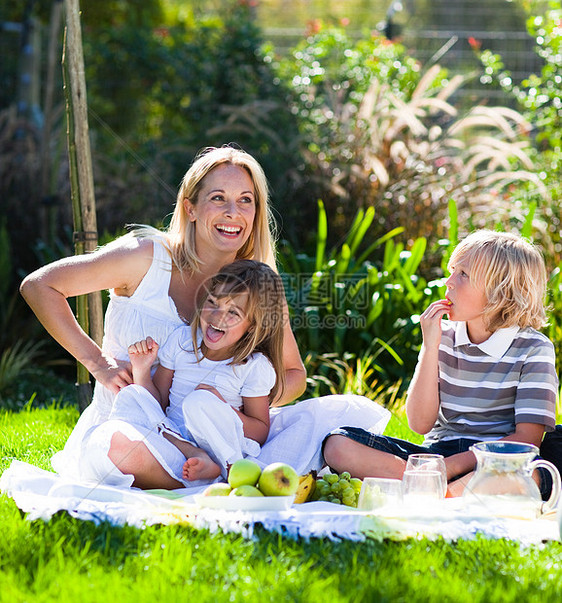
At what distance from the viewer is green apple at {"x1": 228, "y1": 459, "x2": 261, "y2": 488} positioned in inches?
108

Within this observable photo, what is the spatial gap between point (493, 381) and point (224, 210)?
4.26 feet

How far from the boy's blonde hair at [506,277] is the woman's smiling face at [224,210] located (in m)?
A: 0.93

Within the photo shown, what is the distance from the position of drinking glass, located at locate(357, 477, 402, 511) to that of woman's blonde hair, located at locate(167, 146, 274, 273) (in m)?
1.24

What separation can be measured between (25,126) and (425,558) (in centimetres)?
603

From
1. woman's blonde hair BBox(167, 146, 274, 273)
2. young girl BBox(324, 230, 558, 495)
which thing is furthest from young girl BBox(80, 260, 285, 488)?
young girl BBox(324, 230, 558, 495)

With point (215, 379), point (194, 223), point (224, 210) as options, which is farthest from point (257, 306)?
point (194, 223)

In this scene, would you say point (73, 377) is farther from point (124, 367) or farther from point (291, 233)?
point (124, 367)

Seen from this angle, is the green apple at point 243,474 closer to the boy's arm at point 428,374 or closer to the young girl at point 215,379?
the young girl at point 215,379

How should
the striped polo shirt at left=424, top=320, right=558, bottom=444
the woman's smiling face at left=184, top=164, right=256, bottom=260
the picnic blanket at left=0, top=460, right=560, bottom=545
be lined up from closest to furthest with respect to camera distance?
the picnic blanket at left=0, top=460, right=560, bottom=545 → the striped polo shirt at left=424, top=320, right=558, bottom=444 → the woman's smiling face at left=184, top=164, right=256, bottom=260

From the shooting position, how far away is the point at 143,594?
2.13m

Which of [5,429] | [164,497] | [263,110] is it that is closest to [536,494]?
[164,497]

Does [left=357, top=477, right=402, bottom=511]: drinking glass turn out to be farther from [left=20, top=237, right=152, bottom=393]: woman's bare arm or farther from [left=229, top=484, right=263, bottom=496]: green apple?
[left=20, top=237, right=152, bottom=393]: woman's bare arm

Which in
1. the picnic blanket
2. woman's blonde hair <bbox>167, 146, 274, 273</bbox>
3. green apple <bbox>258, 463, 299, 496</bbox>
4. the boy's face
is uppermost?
woman's blonde hair <bbox>167, 146, 274, 273</bbox>

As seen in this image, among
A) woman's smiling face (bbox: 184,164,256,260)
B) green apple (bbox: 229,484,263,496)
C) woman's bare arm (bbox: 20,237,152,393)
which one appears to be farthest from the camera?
woman's smiling face (bbox: 184,164,256,260)
